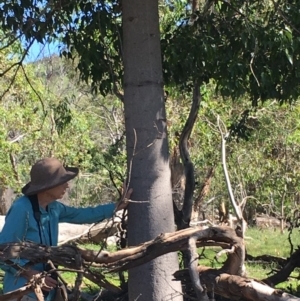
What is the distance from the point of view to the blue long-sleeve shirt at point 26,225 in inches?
154

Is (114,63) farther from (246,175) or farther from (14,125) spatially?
(246,175)

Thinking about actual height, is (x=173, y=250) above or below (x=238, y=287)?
above

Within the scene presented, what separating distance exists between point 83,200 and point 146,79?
22242 millimetres

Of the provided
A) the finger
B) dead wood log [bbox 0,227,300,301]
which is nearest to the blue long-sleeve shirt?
dead wood log [bbox 0,227,300,301]

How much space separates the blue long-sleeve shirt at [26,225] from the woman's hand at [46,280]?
7cm

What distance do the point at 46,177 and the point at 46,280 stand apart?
24.2 inches

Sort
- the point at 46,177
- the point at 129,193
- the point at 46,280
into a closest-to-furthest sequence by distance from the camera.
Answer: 1. the point at 46,280
2. the point at 46,177
3. the point at 129,193

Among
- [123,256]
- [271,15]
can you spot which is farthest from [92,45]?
[123,256]

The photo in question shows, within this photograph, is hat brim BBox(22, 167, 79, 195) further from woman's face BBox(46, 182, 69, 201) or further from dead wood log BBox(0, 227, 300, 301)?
dead wood log BBox(0, 227, 300, 301)

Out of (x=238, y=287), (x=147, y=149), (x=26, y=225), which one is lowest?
(x=238, y=287)

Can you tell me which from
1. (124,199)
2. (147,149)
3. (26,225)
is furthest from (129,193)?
(26,225)

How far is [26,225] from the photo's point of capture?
3.94 metres

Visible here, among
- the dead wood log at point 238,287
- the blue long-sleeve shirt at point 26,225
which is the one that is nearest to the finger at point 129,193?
the blue long-sleeve shirt at point 26,225

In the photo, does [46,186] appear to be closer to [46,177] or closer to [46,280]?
[46,177]
